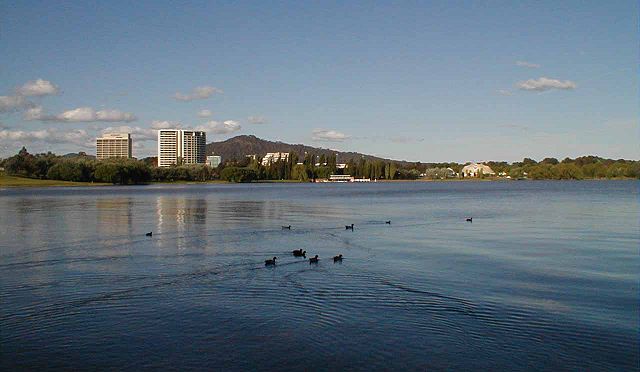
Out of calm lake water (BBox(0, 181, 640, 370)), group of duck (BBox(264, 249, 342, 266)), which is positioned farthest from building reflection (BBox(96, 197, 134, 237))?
group of duck (BBox(264, 249, 342, 266))

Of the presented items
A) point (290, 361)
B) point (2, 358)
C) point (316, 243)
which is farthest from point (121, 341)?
point (316, 243)

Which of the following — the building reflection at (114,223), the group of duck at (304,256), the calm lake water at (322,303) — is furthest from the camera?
the building reflection at (114,223)

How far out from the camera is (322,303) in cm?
1764

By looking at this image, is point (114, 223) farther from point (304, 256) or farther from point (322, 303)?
point (322, 303)

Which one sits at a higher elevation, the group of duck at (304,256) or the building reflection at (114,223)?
the group of duck at (304,256)

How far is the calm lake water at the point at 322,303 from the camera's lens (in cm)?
1328

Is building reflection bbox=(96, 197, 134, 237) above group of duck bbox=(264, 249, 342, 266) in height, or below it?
below

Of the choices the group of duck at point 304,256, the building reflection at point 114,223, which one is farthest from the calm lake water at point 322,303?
the building reflection at point 114,223

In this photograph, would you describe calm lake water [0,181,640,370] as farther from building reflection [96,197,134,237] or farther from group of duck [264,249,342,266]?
building reflection [96,197,134,237]

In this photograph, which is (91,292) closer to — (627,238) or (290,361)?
(290,361)

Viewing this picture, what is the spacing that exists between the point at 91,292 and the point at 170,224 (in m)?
24.5

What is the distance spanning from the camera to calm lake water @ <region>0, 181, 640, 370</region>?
523 inches

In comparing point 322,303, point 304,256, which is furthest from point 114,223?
point 322,303

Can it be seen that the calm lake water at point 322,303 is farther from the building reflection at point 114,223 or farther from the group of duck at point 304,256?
the building reflection at point 114,223
